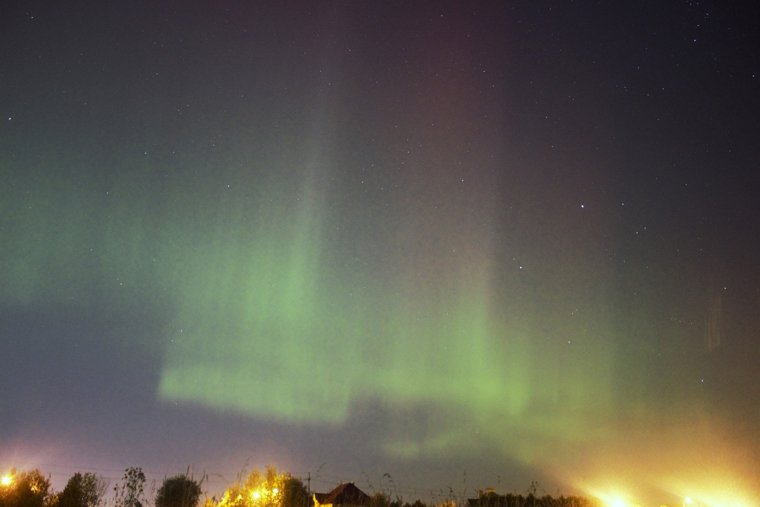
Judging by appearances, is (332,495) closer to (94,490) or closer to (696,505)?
(696,505)

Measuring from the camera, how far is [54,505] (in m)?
23.3

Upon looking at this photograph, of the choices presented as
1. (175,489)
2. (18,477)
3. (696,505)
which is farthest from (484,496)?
(175,489)

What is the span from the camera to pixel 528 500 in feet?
101

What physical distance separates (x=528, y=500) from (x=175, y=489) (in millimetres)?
30972

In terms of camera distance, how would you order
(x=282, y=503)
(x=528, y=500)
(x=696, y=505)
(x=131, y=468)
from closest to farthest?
(x=282, y=503), (x=131, y=468), (x=528, y=500), (x=696, y=505)

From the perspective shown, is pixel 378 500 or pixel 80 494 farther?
pixel 80 494

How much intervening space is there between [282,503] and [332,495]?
36.9 m

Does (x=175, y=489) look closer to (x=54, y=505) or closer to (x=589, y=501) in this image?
(x=54, y=505)

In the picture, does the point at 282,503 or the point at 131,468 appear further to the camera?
the point at 131,468

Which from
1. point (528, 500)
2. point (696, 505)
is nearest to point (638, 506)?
point (528, 500)

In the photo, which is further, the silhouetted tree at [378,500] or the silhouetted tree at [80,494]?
the silhouetted tree at [80,494]

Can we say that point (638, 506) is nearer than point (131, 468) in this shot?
No

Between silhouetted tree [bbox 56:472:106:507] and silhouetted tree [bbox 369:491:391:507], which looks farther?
silhouetted tree [bbox 56:472:106:507]

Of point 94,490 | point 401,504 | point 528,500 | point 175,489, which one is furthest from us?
point 175,489
